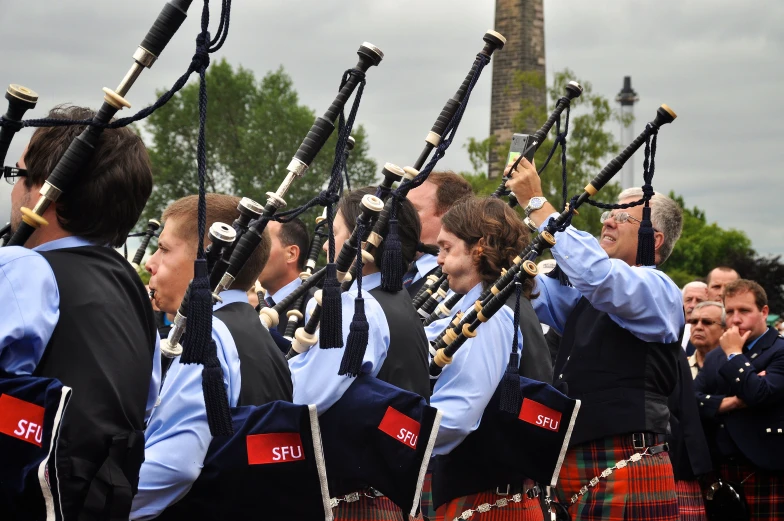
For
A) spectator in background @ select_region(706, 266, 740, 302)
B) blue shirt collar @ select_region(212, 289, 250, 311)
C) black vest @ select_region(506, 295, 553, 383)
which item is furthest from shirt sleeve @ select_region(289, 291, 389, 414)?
spectator in background @ select_region(706, 266, 740, 302)

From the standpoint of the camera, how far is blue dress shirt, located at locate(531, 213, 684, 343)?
3.99m

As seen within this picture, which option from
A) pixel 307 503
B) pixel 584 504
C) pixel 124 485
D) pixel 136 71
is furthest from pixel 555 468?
pixel 136 71

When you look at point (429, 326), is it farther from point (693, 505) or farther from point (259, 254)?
point (693, 505)

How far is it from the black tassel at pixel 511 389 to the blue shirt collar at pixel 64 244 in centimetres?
186

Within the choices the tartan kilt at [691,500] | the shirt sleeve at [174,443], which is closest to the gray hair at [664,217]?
the tartan kilt at [691,500]

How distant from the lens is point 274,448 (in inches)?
108

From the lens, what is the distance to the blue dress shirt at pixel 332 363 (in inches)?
→ 124

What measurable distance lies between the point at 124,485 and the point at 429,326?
2444 millimetres

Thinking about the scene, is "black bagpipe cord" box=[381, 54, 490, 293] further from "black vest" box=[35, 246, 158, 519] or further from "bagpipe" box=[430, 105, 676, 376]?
"black vest" box=[35, 246, 158, 519]

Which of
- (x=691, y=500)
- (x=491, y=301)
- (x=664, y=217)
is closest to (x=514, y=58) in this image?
(x=691, y=500)

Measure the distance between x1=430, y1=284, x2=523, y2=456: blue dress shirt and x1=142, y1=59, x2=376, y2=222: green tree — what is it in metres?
28.9

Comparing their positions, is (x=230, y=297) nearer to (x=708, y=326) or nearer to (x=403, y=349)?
(x=403, y=349)

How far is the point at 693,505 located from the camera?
6090 millimetres

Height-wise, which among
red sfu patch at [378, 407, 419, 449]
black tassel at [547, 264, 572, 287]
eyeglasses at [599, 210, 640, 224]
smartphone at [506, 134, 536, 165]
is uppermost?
eyeglasses at [599, 210, 640, 224]
